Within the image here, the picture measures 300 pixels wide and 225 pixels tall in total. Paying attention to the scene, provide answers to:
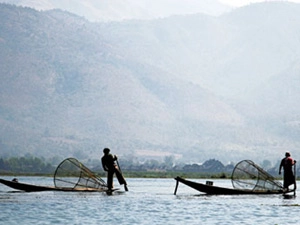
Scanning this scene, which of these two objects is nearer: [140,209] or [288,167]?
[140,209]

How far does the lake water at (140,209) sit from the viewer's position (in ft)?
111

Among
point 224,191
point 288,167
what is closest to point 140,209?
point 224,191

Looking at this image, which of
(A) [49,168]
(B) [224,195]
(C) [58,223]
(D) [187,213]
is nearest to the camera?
(C) [58,223]

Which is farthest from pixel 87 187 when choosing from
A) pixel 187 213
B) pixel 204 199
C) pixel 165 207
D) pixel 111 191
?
pixel 187 213

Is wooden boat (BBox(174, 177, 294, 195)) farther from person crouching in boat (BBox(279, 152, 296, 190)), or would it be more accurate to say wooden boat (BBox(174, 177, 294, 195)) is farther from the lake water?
person crouching in boat (BBox(279, 152, 296, 190))

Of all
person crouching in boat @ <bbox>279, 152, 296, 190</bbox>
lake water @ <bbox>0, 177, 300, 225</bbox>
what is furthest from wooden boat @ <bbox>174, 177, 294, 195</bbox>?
person crouching in boat @ <bbox>279, 152, 296, 190</bbox>

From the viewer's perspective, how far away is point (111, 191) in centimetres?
4869

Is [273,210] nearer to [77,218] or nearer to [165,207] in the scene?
[165,207]

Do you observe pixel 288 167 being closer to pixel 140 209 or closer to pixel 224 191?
pixel 224 191

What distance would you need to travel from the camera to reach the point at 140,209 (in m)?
39.2

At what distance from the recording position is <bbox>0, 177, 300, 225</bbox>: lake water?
1332 inches

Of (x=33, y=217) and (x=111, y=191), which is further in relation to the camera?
(x=111, y=191)

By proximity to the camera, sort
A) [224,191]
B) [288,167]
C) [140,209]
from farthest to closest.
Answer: [224,191] → [288,167] → [140,209]

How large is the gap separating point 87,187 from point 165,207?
1062 centimetres
